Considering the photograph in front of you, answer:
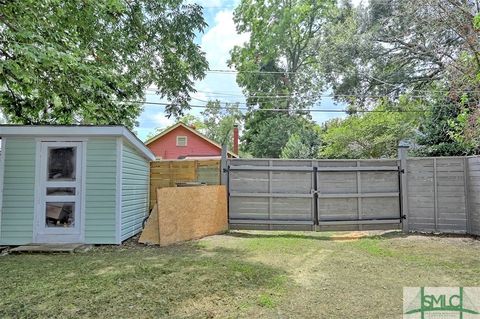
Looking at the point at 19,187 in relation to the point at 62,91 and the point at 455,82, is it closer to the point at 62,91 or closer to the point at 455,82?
the point at 62,91

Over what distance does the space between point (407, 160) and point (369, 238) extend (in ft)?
6.16

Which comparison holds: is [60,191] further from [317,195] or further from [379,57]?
[379,57]

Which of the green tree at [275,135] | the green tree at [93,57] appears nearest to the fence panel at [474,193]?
the green tree at [93,57]

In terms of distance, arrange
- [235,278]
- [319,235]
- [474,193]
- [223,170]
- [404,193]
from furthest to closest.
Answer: [223,170]
[404,193]
[319,235]
[474,193]
[235,278]

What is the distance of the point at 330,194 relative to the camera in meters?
7.25

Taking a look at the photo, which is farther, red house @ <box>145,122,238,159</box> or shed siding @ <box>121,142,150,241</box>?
red house @ <box>145,122,238,159</box>

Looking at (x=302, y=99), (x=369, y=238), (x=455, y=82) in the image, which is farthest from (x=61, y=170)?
(x=302, y=99)

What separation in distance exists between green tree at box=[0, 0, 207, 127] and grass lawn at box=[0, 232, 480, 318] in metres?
3.09

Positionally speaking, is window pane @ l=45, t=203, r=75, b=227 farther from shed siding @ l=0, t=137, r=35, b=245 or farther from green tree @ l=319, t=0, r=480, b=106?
green tree @ l=319, t=0, r=480, b=106

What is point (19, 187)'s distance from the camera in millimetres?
5980

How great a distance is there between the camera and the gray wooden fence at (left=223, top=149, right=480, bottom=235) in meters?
7.15

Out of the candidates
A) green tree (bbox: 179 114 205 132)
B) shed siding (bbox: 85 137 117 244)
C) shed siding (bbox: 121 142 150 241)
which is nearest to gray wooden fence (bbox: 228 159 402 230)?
shed siding (bbox: 121 142 150 241)

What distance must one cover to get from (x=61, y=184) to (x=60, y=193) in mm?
162

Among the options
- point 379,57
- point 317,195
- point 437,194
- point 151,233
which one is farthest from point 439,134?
point 151,233
